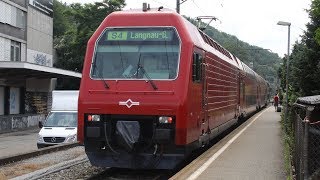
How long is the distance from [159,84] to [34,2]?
117 feet

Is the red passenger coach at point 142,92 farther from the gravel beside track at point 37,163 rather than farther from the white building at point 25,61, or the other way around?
the white building at point 25,61

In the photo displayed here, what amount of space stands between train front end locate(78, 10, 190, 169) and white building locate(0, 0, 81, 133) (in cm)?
2032

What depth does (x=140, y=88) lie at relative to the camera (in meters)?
11.0

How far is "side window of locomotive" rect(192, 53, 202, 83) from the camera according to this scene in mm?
11406

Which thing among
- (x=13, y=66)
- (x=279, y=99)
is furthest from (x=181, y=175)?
(x=279, y=99)

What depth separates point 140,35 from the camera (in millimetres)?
11500

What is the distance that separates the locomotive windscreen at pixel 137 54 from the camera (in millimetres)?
11164

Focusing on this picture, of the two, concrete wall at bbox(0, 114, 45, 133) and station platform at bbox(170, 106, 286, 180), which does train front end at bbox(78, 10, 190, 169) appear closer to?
station platform at bbox(170, 106, 286, 180)

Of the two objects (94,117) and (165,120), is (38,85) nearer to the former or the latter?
(94,117)

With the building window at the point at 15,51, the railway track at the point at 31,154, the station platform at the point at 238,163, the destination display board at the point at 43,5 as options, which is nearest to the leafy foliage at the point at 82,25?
the destination display board at the point at 43,5

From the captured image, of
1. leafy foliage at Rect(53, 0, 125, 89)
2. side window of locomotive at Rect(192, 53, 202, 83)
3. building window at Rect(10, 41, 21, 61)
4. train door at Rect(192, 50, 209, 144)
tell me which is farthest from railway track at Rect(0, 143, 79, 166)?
leafy foliage at Rect(53, 0, 125, 89)

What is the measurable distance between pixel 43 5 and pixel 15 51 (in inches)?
281

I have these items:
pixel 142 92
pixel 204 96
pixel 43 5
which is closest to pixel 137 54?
pixel 142 92

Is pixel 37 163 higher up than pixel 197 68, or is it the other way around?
pixel 197 68
